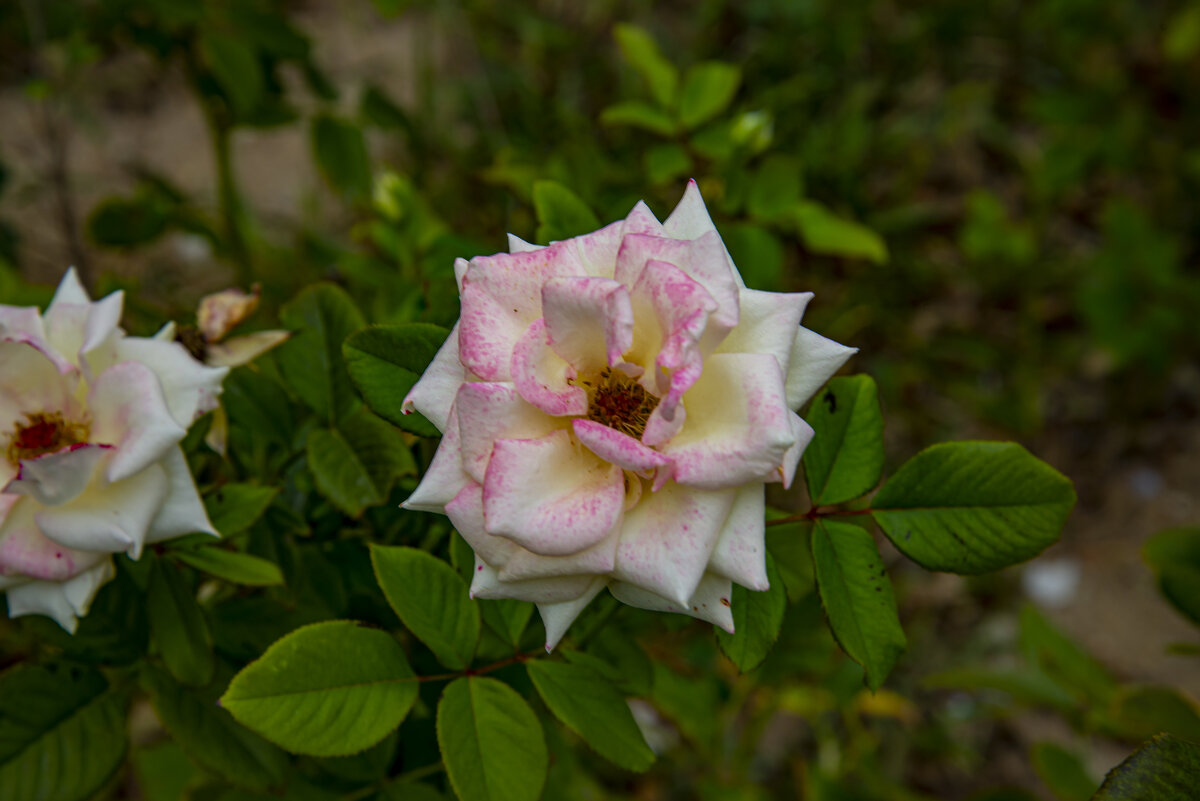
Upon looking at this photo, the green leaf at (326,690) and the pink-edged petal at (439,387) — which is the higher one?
the pink-edged petal at (439,387)

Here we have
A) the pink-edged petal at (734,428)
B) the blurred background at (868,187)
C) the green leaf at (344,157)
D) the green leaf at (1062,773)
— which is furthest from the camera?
the green leaf at (344,157)

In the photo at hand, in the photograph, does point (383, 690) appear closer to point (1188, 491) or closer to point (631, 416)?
point (631, 416)

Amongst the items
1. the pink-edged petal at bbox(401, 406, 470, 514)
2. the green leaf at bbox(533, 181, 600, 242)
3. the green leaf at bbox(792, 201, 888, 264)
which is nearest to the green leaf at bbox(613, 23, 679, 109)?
the green leaf at bbox(792, 201, 888, 264)

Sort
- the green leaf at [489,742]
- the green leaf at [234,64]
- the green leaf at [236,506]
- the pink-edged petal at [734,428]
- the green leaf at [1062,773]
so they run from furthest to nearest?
1. the green leaf at [234,64]
2. the green leaf at [1062,773]
3. the green leaf at [236,506]
4. the green leaf at [489,742]
5. the pink-edged petal at [734,428]

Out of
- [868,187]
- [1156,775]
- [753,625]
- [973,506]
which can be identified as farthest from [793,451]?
[868,187]

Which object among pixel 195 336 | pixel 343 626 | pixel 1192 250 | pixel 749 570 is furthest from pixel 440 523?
pixel 1192 250

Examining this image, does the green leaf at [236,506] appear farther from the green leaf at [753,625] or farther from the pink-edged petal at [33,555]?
the green leaf at [753,625]

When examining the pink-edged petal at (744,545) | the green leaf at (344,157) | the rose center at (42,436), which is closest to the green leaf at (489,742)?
the pink-edged petal at (744,545)

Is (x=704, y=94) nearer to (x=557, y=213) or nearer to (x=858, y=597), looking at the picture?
(x=557, y=213)
